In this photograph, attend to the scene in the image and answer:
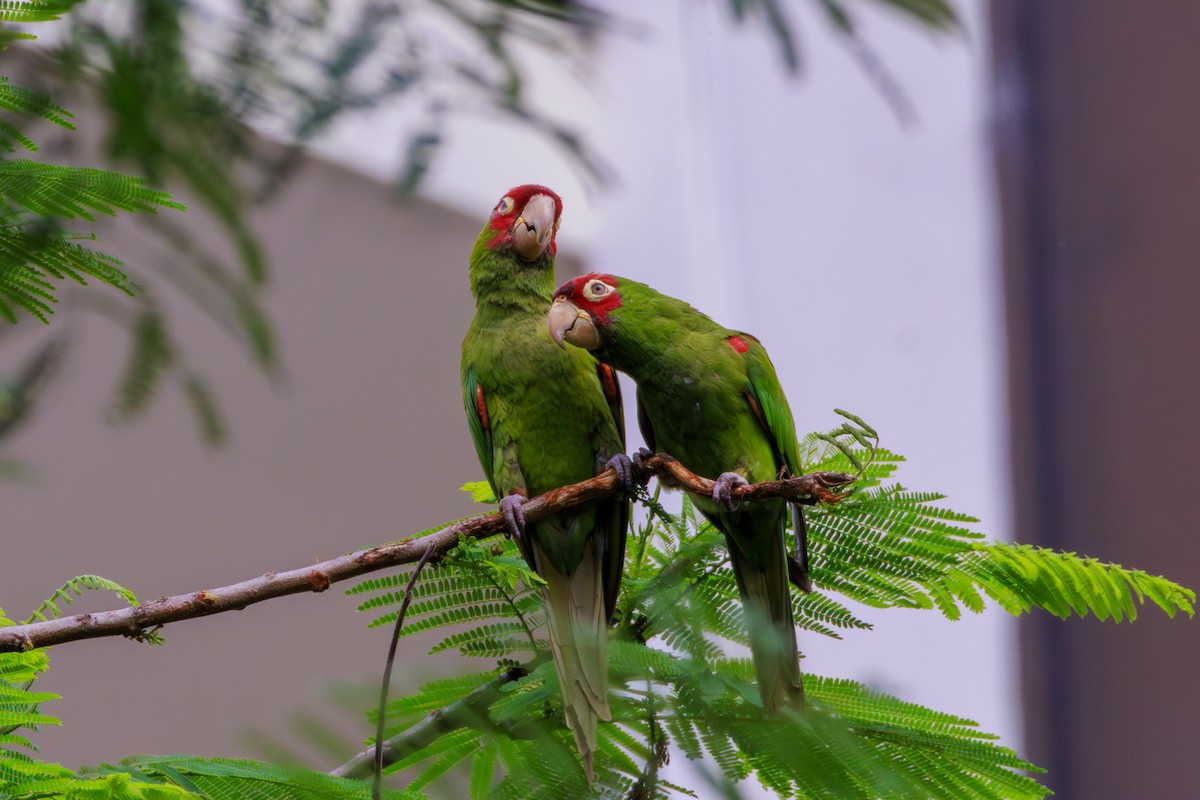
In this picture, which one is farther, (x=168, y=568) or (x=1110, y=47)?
(x=168, y=568)

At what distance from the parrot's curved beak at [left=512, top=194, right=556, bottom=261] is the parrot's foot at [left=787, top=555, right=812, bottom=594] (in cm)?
86

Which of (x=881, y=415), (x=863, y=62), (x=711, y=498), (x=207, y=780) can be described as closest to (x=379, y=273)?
(x=711, y=498)

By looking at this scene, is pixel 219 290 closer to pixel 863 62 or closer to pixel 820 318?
pixel 863 62

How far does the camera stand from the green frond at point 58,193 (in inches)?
41.1

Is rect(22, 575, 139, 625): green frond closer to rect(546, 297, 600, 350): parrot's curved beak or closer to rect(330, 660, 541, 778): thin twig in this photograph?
rect(330, 660, 541, 778): thin twig

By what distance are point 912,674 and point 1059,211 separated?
1817mm

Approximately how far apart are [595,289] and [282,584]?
2.39ft

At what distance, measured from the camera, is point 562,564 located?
2018 millimetres

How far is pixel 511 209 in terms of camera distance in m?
2.19

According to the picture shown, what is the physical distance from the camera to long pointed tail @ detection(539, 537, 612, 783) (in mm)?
1204

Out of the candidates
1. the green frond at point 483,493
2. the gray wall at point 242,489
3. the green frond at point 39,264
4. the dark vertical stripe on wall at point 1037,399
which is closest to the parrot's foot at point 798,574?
the green frond at point 483,493

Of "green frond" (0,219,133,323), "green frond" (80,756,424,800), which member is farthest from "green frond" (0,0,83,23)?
"green frond" (80,756,424,800)

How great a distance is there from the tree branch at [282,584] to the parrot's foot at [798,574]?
0.68 ft

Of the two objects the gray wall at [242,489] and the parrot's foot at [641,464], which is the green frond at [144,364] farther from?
the gray wall at [242,489]
